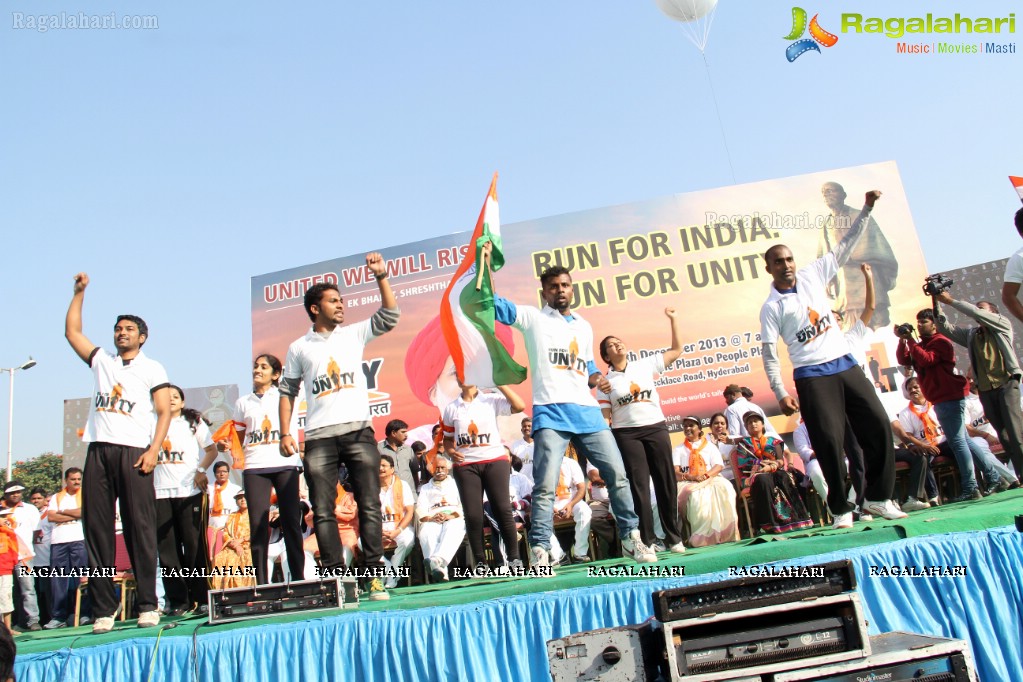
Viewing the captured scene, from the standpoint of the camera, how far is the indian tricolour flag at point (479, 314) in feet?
15.7

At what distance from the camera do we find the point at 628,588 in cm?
353

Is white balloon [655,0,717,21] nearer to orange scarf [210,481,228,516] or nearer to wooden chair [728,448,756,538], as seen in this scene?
wooden chair [728,448,756,538]

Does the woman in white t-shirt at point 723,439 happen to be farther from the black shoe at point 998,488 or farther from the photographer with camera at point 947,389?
the black shoe at point 998,488

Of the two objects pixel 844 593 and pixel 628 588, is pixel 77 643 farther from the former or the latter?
pixel 844 593

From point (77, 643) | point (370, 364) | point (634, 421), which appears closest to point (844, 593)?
point (634, 421)

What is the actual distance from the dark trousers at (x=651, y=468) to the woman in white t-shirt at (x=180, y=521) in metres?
3.20

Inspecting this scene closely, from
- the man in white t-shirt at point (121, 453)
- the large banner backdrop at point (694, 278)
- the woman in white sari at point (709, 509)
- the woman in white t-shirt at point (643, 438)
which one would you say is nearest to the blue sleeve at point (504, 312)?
the woman in white t-shirt at point (643, 438)

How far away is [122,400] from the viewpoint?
4.55 meters

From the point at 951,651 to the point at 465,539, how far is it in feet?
16.7

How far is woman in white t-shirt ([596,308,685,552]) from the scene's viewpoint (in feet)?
17.9

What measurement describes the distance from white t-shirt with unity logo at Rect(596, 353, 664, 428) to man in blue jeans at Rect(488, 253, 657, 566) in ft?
2.56

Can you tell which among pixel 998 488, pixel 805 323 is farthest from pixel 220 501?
pixel 998 488

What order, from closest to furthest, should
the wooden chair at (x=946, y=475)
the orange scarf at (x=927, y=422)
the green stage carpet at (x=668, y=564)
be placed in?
1. the green stage carpet at (x=668, y=564)
2. the wooden chair at (x=946, y=475)
3. the orange scarf at (x=927, y=422)

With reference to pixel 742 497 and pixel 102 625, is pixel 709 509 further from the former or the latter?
pixel 102 625
